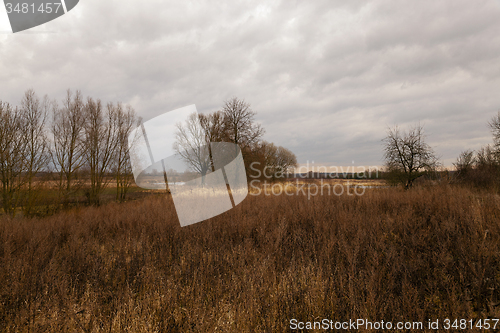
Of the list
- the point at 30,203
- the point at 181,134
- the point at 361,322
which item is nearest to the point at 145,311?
the point at 361,322

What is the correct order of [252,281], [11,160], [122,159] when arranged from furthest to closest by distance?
[122,159] < [11,160] < [252,281]

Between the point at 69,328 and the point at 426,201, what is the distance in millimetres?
10837

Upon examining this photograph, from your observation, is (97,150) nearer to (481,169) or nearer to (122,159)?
(122,159)

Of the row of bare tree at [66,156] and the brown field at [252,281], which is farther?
the row of bare tree at [66,156]

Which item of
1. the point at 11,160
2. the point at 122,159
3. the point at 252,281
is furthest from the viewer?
the point at 122,159

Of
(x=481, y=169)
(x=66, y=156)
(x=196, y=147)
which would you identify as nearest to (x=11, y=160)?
(x=66, y=156)

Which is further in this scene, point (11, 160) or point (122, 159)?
point (122, 159)

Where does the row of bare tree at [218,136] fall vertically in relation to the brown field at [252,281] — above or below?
above

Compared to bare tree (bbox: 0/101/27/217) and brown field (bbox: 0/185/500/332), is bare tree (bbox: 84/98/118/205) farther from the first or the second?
brown field (bbox: 0/185/500/332)

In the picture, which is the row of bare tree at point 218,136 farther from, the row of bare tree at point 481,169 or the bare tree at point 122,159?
the row of bare tree at point 481,169

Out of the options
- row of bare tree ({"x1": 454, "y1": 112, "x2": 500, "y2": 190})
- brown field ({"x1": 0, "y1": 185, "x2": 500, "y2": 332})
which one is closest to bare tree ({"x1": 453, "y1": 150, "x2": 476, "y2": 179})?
row of bare tree ({"x1": 454, "y1": 112, "x2": 500, "y2": 190})

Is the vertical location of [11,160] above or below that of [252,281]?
above

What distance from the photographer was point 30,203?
42.6ft

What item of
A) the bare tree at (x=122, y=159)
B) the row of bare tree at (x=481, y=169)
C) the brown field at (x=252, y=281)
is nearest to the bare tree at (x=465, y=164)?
the row of bare tree at (x=481, y=169)
